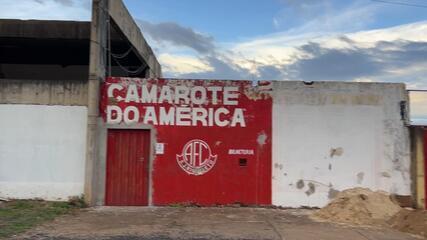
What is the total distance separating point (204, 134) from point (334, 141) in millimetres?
3919

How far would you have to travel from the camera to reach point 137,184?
54.7 ft

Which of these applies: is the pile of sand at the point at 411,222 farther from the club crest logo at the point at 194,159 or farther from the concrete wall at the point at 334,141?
the club crest logo at the point at 194,159

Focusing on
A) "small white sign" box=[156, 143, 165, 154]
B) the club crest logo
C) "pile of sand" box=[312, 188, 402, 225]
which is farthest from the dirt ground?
"small white sign" box=[156, 143, 165, 154]

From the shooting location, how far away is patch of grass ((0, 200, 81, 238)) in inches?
480

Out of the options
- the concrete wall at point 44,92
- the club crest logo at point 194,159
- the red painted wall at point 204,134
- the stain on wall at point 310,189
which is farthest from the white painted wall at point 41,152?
the stain on wall at point 310,189

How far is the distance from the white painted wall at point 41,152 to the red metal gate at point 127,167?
828 millimetres

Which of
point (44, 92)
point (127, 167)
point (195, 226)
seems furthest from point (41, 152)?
point (195, 226)

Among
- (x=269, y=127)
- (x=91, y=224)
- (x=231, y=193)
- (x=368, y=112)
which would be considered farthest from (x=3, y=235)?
(x=368, y=112)

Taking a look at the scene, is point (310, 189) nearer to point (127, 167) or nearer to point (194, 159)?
point (194, 159)

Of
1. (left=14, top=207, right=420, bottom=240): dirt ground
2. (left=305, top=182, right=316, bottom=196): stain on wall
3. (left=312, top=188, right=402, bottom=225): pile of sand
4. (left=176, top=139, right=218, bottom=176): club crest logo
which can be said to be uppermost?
(left=176, top=139, right=218, bottom=176): club crest logo

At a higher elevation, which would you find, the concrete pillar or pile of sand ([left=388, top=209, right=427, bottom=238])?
the concrete pillar

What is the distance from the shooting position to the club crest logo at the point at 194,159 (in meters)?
16.8

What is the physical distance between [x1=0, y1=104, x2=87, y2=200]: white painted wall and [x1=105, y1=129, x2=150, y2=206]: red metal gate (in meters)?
0.83

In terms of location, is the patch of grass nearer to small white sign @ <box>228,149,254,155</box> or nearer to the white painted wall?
the white painted wall
